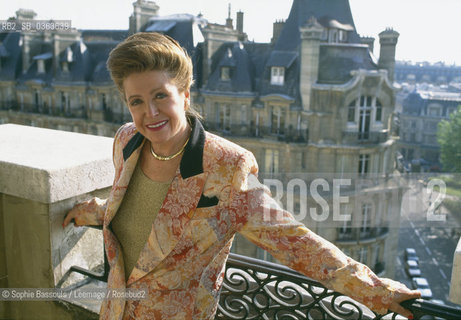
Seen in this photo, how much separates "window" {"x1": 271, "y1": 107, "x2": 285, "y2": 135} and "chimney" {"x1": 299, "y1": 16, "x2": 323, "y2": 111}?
113 centimetres

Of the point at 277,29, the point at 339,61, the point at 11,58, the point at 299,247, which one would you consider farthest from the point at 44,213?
the point at 11,58

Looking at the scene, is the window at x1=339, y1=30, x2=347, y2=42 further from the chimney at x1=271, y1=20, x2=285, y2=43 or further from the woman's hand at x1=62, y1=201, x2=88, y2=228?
the woman's hand at x1=62, y1=201, x2=88, y2=228

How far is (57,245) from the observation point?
2.56m

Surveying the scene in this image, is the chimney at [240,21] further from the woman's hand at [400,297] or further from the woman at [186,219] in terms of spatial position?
the woman's hand at [400,297]

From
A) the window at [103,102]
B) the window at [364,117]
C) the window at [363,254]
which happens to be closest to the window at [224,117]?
the window at [364,117]

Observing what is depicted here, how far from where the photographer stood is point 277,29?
71.1 ft

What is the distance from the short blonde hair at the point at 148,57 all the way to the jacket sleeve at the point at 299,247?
0.45 meters

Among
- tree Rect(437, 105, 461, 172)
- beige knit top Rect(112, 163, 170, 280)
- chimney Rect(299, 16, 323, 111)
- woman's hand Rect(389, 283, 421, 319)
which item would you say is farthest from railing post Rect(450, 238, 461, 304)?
tree Rect(437, 105, 461, 172)

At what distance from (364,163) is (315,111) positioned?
2984mm

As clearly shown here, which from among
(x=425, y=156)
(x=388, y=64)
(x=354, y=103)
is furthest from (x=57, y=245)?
(x=425, y=156)

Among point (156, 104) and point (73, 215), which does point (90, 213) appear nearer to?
point (73, 215)

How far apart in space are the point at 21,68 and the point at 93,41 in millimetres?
5152

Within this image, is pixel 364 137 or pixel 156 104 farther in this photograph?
pixel 364 137

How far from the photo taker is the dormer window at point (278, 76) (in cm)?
1962
